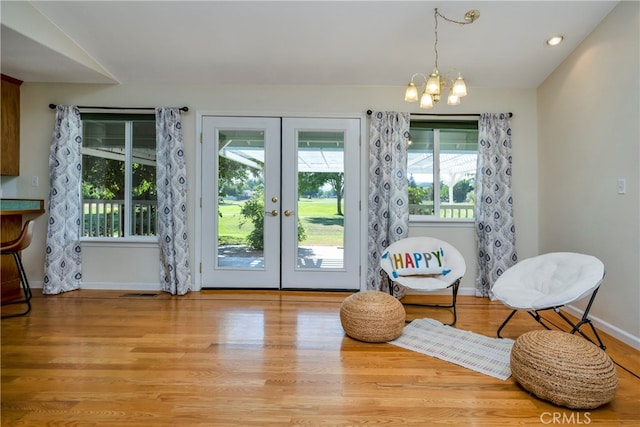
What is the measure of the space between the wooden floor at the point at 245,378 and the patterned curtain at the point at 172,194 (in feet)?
2.46

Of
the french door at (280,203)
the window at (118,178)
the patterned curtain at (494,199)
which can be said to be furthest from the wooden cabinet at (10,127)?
the patterned curtain at (494,199)

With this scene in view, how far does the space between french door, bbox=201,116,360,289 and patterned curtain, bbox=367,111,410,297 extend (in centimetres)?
20

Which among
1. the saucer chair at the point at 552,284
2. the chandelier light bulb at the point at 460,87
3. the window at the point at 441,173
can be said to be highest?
the chandelier light bulb at the point at 460,87

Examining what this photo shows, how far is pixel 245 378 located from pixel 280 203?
6.90 feet

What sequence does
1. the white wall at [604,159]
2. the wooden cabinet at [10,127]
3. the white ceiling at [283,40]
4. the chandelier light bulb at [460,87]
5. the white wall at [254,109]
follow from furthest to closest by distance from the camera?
the white wall at [254,109] → the wooden cabinet at [10,127] → the white ceiling at [283,40] → the white wall at [604,159] → the chandelier light bulb at [460,87]

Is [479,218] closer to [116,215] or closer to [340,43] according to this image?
[340,43]

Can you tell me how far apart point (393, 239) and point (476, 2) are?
2181mm

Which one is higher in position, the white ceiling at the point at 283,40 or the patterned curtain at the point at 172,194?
the white ceiling at the point at 283,40

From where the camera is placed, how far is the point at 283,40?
2906 mm

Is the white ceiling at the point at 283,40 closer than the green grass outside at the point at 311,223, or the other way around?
the white ceiling at the point at 283,40

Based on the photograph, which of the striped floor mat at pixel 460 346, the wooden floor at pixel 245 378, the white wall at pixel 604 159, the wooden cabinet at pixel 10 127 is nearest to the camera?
the wooden floor at pixel 245 378

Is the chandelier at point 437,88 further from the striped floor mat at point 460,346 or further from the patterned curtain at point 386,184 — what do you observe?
the striped floor mat at point 460,346

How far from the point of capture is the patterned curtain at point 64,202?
3449 mm

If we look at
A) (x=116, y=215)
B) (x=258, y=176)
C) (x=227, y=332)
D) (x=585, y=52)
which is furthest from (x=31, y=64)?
(x=585, y=52)
